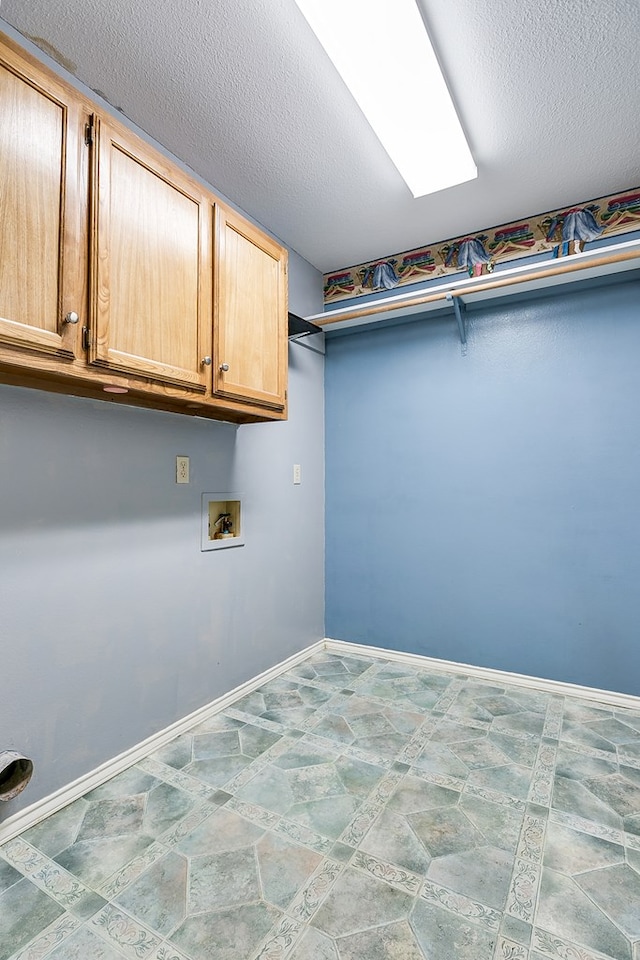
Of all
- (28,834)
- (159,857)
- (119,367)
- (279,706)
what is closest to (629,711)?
(279,706)

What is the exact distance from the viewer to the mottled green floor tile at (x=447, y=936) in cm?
108

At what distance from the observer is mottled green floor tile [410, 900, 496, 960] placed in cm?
A: 108

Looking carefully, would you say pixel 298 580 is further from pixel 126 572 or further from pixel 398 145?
pixel 398 145

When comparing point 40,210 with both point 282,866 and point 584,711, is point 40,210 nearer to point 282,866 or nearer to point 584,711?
point 282,866

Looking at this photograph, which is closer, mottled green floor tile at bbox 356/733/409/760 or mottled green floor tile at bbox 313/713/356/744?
mottled green floor tile at bbox 356/733/409/760

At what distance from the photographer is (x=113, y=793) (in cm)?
166

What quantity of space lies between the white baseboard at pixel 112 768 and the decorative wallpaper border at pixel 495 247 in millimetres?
2534

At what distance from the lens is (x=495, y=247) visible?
271cm

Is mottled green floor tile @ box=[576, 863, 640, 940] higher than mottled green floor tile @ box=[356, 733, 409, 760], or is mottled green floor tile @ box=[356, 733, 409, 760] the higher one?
mottled green floor tile @ box=[576, 863, 640, 940]

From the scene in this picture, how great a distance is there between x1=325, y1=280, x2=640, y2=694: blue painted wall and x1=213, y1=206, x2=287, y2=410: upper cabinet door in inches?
43.0

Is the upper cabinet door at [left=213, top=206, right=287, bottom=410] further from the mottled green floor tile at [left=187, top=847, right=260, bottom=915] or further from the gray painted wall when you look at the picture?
the mottled green floor tile at [left=187, top=847, right=260, bottom=915]

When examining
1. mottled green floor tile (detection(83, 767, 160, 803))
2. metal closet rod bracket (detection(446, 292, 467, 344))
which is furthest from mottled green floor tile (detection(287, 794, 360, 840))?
metal closet rod bracket (detection(446, 292, 467, 344))

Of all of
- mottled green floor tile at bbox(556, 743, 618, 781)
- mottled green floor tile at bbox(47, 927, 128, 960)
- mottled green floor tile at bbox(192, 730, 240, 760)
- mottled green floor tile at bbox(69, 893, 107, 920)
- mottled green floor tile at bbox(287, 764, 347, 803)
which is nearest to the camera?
mottled green floor tile at bbox(47, 927, 128, 960)

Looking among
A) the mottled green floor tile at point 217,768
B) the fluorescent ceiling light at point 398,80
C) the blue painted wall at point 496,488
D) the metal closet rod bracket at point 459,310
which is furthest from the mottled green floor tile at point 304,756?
the fluorescent ceiling light at point 398,80
